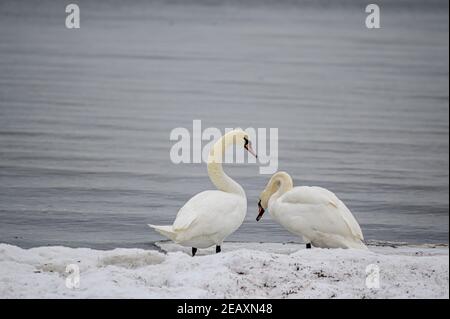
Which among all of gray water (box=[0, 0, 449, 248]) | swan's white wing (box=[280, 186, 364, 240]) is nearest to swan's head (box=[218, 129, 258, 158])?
swan's white wing (box=[280, 186, 364, 240])

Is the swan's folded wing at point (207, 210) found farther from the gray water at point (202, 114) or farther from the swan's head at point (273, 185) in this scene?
the gray water at point (202, 114)

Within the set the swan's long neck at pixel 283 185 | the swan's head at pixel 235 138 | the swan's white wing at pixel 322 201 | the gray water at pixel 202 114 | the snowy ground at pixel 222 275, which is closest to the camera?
the snowy ground at pixel 222 275

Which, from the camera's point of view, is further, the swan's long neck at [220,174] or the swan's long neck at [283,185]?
the swan's long neck at [283,185]

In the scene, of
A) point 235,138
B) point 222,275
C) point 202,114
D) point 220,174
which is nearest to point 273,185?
point 235,138

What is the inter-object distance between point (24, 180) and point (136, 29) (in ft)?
56.5

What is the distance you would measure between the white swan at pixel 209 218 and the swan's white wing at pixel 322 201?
1.42 feet

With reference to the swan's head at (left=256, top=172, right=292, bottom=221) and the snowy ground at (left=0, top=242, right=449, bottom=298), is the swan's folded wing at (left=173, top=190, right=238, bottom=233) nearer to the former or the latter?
the snowy ground at (left=0, top=242, right=449, bottom=298)

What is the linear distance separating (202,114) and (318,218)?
759 cm

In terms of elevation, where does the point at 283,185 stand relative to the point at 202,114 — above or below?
below

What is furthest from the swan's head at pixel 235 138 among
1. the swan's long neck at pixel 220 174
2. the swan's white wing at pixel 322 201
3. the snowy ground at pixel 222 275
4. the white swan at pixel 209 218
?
the snowy ground at pixel 222 275

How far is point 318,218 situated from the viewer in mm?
7871

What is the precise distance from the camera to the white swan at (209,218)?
7449 mm

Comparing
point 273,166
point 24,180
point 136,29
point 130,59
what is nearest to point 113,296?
point 24,180

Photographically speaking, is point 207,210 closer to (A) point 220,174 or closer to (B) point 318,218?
(A) point 220,174
